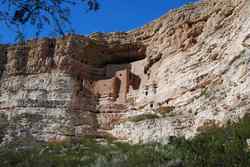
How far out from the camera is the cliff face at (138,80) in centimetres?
1580

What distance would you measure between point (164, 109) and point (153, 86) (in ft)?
8.57

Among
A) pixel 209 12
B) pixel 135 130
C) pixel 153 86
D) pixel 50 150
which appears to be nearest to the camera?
pixel 50 150

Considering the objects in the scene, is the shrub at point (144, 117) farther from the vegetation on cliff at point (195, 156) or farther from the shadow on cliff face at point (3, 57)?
the shadow on cliff face at point (3, 57)

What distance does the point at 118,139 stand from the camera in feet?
61.2

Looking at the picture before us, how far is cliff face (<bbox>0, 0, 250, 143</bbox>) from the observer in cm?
1580

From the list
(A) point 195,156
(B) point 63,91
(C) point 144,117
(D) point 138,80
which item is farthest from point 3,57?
(A) point 195,156

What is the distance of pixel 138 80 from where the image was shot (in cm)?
2258

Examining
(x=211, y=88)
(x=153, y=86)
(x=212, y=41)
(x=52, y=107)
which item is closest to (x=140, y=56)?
(x=153, y=86)

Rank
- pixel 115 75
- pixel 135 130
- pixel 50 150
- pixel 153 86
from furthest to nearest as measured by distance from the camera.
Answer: pixel 115 75 < pixel 153 86 < pixel 135 130 < pixel 50 150

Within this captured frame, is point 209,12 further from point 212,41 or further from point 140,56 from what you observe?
point 140,56

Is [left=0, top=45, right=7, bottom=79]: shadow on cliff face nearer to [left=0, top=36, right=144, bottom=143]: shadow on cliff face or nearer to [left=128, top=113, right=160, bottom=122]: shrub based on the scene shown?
[left=0, top=36, right=144, bottom=143]: shadow on cliff face

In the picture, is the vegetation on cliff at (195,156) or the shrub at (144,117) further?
the shrub at (144,117)

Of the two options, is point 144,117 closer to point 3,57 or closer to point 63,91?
point 63,91

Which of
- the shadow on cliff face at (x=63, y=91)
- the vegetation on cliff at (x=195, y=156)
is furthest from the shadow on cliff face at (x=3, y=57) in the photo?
the vegetation on cliff at (x=195, y=156)
